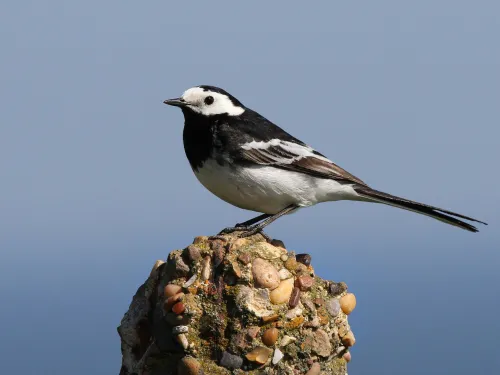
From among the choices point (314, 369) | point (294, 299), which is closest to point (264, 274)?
point (294, 299)

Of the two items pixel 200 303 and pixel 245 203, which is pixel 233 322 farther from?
pixel 245 203

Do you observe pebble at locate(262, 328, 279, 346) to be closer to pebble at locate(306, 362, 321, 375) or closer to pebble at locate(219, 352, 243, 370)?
pebble at locate(219, 352, 243, 370)

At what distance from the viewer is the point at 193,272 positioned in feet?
22.9

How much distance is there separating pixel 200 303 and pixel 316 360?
3.74 feet

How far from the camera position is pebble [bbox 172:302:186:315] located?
6820mm

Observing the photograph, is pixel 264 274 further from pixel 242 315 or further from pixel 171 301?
pixel 171 301

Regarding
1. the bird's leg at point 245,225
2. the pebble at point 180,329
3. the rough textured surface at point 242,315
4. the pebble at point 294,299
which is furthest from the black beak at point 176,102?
the pebble at point 180,329

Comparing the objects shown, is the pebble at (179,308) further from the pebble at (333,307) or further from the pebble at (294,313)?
the pebble at (333,307)

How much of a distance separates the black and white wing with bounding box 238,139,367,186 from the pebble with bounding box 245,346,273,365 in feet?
8.35

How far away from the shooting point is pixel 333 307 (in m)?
7.18

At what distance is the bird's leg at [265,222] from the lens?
7.80 m

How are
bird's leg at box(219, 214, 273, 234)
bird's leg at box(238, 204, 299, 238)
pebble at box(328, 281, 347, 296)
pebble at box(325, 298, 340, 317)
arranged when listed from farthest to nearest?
bird's leg at box(219, 214, 273, 234) → bird's leg at box(238, 204, 299, 238) → pebble at box(328, 281, 347, 296) → pebble at box(325, 298, 340, 317)

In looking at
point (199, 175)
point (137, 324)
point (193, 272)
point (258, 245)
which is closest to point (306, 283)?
point (258, 245)

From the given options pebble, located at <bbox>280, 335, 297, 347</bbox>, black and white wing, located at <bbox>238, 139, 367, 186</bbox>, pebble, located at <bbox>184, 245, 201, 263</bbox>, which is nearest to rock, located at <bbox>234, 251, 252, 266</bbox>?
pebble, located at <bbox>184, 245, 201, 263</bbox>
